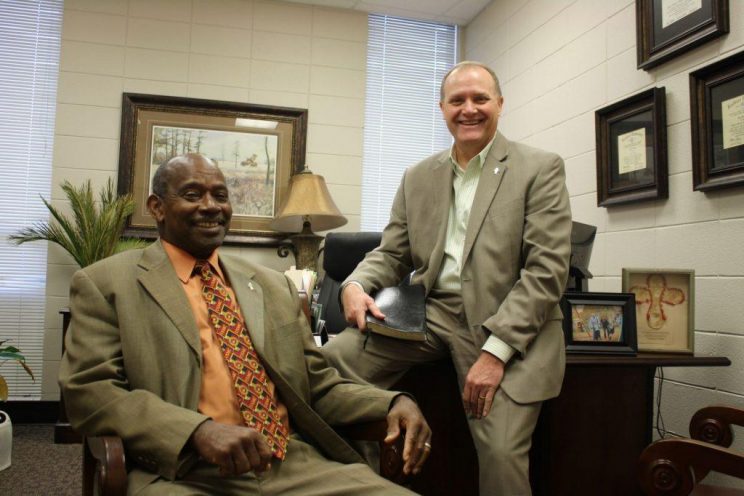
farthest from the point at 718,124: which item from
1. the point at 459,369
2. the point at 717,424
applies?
the point at 459,369

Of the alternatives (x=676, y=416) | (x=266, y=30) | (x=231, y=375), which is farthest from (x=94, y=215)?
(x=676, y=416)

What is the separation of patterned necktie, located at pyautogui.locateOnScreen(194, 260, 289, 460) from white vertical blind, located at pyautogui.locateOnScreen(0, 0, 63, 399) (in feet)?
10.1

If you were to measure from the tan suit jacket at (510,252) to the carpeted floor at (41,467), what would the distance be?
1.87m

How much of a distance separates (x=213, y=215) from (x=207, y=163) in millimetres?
142

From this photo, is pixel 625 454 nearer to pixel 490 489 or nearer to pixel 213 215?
pixel 490 489

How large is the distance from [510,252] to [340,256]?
173 cm

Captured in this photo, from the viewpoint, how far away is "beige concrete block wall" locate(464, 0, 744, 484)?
2295 mm

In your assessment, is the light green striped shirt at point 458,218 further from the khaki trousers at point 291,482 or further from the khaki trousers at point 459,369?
the khaki trousers at point 291,482

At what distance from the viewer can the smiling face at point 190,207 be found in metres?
1.57

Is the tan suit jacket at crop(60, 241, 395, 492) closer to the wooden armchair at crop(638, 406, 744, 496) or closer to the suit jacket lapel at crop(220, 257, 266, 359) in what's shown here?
the suit jacket lapel at crop(220, 257, 266, 359)

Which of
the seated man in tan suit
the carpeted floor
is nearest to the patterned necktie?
the seated man in tan suit

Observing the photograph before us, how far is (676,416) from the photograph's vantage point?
8.27 ft

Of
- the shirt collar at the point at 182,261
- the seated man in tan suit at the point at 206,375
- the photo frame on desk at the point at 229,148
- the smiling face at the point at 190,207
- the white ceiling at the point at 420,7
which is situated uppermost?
the white ceiling at the point at 420,7

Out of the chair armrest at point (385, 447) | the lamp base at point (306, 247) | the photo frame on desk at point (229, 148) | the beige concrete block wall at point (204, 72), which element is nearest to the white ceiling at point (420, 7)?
the beige concrete block wall at point (204, 72)
